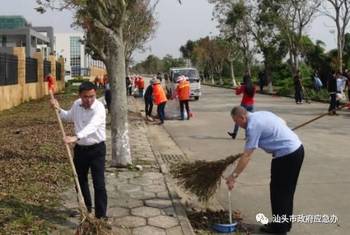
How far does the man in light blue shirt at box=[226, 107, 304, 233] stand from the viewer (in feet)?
18.6

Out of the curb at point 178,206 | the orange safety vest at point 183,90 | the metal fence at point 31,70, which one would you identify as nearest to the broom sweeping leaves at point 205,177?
the curb at point 178,206

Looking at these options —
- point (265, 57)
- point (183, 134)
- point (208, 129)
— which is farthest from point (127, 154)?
point (265, 57)

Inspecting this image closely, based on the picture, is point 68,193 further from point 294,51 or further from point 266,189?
point 294,51

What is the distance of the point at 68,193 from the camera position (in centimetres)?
738

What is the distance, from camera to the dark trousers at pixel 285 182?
587 centimetres

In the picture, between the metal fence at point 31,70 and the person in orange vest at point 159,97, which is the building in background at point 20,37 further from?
the person in orange vest at point 159,97

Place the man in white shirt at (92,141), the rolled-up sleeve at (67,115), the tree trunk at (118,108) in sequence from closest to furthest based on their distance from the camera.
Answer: the man in white shirt at (92,141), the rolled-up sleeve at (67,115), the tree trunk at (118,108)

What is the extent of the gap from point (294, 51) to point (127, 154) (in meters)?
28.9

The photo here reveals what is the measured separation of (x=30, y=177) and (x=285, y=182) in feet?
12.8

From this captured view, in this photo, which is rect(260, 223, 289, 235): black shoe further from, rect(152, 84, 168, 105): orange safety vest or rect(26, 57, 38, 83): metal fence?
rect(26, 57, 38, 83): metal fence

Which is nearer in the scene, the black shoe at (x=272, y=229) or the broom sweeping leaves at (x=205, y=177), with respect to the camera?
the black shoe at (x=272, y=229)

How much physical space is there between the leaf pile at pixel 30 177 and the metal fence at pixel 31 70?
14.8 meters

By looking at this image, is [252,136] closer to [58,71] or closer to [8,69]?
[8,69]

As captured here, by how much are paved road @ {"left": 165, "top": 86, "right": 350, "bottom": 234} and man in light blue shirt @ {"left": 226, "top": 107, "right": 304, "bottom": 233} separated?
13.8 inches
